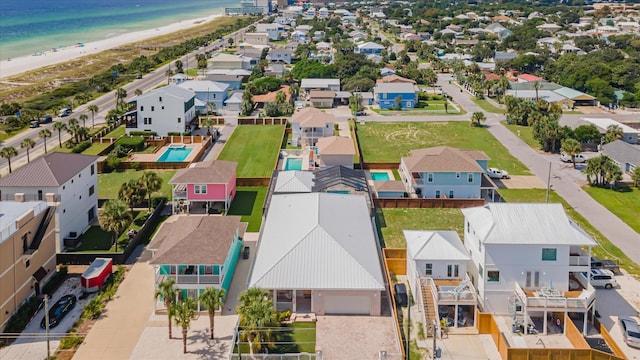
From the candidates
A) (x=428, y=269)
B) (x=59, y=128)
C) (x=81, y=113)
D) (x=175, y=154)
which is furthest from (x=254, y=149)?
(x=428, y=269)

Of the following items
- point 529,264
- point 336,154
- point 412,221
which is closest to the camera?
point 529,264

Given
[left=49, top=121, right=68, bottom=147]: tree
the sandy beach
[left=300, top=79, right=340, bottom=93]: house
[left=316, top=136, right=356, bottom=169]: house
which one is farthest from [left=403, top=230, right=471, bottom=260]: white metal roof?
the sandy beach

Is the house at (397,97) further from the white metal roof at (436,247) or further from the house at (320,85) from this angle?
the white metal roof at (436,247)

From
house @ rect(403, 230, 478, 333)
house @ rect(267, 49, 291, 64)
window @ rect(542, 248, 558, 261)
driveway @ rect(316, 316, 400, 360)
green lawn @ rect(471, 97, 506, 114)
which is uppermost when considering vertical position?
house @ rect(267, 49, 291, 64)

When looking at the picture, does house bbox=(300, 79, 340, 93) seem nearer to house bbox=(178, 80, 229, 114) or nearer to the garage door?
house bbox=(178, 80, 229, 114)

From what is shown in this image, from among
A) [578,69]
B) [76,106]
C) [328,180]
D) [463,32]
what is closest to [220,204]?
[328,180]

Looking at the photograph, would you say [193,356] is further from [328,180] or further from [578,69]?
[578,69]

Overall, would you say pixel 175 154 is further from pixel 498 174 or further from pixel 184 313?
pixel 184 313

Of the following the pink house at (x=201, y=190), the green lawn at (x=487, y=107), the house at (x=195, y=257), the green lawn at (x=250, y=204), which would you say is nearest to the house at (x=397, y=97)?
the green lawn at (x=487, y=107)
